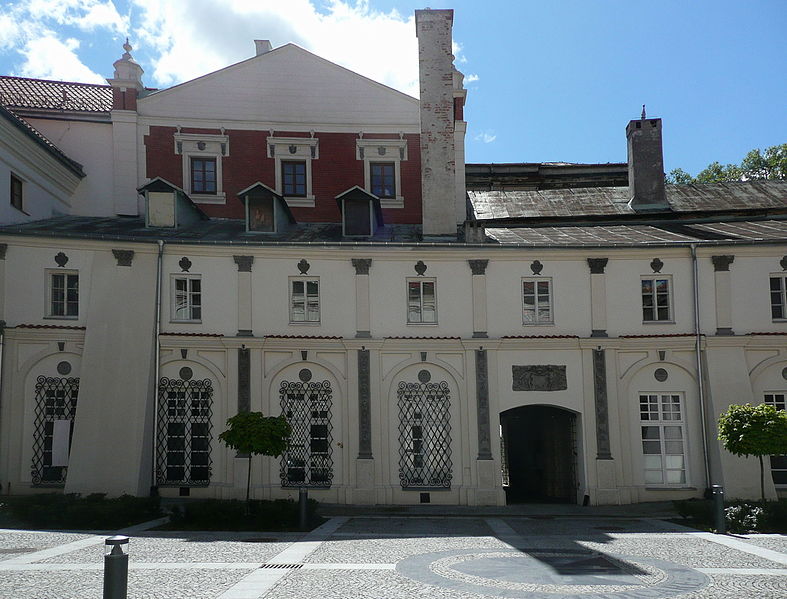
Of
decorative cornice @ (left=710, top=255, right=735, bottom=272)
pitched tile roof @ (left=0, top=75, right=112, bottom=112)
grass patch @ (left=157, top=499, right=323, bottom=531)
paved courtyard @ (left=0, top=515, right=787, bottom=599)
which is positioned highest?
Result: pitched tile roof @ (left=0, top=75, right=112, bottom=112)

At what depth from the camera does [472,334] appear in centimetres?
2320

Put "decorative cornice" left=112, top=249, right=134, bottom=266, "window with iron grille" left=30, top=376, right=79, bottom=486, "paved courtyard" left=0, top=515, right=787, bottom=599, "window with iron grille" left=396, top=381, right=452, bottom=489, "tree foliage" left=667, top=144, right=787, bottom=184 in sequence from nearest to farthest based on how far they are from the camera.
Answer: "paved courtyard" left=0, top=515, right=787, bottom=599 < "window with iron grille" left=30, top=376, right=79, bottom=486 < "decorative cornice" left=112, top=249, right=134, bottom=266 < "window with iron grille" left=396, top=381, right=452, bottom=489 < "tree foliage" left=667, top=144, right=787, bottom=184

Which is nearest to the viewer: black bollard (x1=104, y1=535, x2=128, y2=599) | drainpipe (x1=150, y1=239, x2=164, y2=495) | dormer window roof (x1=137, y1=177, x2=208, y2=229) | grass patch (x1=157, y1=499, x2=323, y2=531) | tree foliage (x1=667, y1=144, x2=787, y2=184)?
black bollard (x1=104, y1=535, x2=128, y2=599)

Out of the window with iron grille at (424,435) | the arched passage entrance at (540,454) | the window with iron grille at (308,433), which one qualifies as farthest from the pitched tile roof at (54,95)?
the arched passage entrance at (540,454)

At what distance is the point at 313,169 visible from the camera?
29500 millimetres

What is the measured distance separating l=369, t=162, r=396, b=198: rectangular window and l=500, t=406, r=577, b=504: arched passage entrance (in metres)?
9.27

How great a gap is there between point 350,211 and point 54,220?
32.4 feet

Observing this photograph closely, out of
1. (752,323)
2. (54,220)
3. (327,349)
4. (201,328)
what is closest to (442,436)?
(327,349)

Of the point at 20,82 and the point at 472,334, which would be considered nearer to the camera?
the point at 472,334

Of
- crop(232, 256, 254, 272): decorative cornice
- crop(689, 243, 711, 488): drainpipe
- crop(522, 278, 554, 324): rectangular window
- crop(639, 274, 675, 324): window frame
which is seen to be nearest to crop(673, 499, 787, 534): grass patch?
crop(689, 243, 711, 488): drainpipe

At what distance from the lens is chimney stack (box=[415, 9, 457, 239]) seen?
26484mm

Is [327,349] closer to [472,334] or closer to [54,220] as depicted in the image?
[472,334]

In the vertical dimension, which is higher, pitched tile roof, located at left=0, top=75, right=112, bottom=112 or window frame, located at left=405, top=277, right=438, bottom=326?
pitched tile roof, located at left=0, top=75, right=112, bottom=112

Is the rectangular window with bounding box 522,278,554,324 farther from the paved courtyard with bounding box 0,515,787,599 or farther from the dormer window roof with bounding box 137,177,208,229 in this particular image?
the dormer window roof with bounding box 137,177,208,229
